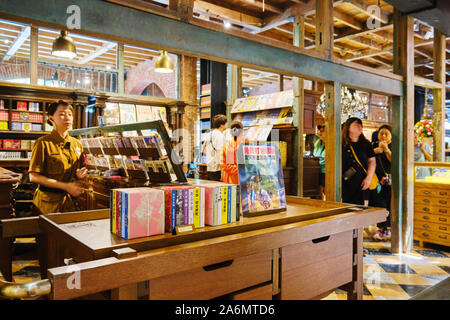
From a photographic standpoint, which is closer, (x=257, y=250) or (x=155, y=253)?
(x=155, y=253)

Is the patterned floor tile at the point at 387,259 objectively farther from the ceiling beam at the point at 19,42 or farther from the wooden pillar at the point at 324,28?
the ceiling beam at the point at 19,42

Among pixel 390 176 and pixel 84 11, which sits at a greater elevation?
pixel 84 11

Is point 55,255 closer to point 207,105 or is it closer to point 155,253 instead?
point 155,253

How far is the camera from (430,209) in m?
4.71

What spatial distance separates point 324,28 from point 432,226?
317 cm

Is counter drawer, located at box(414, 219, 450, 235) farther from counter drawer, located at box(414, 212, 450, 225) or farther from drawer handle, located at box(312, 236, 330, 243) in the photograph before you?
drawer handle, located at box(312, 236, 330, 243)

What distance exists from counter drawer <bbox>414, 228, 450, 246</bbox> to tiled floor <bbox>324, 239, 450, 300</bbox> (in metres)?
0.12

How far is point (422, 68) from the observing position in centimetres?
1062

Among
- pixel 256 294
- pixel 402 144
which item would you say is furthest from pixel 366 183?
pixel 256 294

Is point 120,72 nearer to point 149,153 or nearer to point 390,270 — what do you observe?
point 149,153

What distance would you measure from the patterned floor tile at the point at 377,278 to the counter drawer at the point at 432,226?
1559mm

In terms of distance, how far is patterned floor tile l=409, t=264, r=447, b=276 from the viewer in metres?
3.67

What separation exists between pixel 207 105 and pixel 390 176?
169 inches
